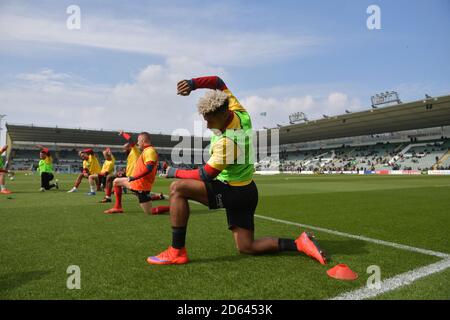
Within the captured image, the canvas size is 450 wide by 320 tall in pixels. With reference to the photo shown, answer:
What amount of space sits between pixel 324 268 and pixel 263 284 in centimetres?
87

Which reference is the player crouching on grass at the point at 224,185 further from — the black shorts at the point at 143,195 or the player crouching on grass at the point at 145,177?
the black shorts at the point at 143,195

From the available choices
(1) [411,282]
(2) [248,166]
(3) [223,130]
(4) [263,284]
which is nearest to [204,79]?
(3) [223,130]

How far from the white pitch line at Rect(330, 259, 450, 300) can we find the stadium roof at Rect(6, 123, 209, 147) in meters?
68.9

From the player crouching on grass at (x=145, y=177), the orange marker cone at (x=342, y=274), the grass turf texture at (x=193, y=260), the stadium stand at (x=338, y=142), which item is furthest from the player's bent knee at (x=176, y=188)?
the stadium stand at (x=338, y=142)

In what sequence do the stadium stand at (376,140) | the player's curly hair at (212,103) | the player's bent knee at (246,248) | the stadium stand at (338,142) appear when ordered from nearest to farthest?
the player's curly hair at (212,103), the player's bent knee at (246,248), the stadium stand at (376,140), the stadium stand at (338,142)

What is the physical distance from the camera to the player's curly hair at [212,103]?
3.30 m

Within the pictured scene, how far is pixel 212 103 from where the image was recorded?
330cm

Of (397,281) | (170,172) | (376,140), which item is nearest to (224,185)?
(170,172)

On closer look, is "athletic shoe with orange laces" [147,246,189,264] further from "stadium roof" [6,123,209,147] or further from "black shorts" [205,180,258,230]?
"stadium roof" [6,123,209,147]

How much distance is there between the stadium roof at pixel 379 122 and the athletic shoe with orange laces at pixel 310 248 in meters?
45.7

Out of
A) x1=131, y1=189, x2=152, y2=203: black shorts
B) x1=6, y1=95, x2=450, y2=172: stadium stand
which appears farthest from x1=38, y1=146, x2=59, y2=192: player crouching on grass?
x1=6, y1=95, x2=450, y2=172: stadium stand

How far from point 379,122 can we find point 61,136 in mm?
61999

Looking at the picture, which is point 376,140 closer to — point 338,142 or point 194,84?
point 338,142
